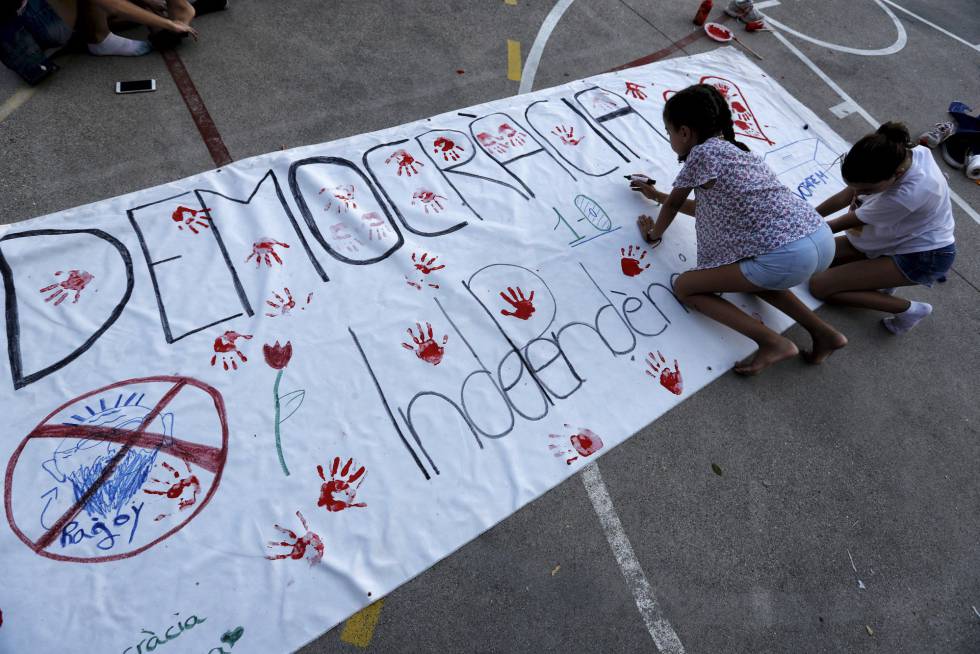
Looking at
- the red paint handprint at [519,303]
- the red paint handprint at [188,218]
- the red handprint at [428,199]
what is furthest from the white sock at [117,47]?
the red paint handprint at [519,303]

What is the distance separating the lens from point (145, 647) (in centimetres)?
166

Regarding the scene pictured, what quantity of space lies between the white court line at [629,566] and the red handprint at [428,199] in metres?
1.50

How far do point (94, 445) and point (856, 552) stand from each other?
9.95 feet

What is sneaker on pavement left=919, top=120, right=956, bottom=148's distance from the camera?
4047 mm

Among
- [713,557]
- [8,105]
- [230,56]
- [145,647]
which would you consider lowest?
[145,647]

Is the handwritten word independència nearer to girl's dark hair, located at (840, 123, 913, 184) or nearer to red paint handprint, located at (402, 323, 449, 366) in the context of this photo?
red paint handprint, located at (402, 323, 449, 366)

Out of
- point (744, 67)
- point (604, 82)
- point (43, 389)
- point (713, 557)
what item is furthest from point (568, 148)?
point (43, 389)

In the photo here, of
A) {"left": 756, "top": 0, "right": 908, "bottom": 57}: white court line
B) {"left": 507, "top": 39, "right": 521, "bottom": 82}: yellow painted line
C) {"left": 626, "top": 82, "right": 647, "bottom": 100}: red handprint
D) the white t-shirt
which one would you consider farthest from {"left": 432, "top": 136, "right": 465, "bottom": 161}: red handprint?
{"left": 756, "top": 0, "right": 908, "bottom": 57}: white court line

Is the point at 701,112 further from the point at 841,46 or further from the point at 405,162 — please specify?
the point at 841,46

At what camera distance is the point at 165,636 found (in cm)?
168

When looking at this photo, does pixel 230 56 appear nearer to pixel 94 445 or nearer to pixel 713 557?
pixel 94 445

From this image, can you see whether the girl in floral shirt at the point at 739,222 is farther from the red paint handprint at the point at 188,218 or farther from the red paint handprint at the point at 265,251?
the red paint handprint at the point at 188,218

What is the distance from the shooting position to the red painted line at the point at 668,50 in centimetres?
398

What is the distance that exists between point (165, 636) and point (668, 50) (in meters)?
4.70
